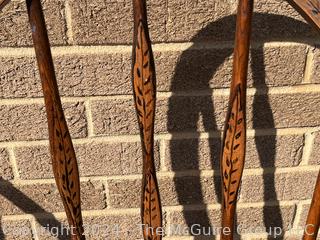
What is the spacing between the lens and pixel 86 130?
0.70 m

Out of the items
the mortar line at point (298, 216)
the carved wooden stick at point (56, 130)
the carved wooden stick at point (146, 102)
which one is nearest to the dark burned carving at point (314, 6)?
the carved wooden stick at point (146, 102)

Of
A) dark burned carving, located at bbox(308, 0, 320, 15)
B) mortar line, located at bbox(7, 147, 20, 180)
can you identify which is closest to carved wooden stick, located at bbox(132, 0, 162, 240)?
dark burned carving, located at bbox(308, 0, 320, 15)

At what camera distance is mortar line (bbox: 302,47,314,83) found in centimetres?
65

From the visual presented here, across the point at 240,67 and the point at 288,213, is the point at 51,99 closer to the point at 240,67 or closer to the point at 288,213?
the point at 240,67

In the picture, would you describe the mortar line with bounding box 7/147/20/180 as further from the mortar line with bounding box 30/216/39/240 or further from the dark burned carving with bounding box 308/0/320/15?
the dark burned carving with bounding box 308/0/320/15

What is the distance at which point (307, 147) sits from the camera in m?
0.74

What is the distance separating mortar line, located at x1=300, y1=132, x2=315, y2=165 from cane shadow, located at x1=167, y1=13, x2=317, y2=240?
0.19ft

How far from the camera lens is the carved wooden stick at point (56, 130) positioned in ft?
1.37

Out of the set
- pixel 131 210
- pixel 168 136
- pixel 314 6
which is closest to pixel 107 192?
pixel 131 210

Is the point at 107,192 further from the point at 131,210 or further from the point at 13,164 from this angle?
the point at 13,164

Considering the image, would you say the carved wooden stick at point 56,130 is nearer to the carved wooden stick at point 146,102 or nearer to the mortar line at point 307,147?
the carved wooden stick at point 146,102

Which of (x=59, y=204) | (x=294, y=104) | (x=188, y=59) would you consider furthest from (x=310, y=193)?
(x=59, y=204)

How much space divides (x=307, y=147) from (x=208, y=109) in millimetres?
209

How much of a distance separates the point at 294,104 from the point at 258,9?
0.61 ft
